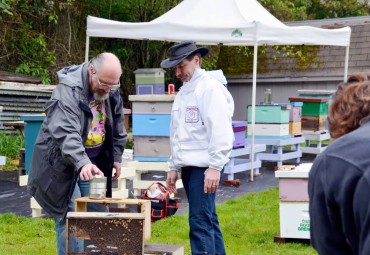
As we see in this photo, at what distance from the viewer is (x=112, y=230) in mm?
3760

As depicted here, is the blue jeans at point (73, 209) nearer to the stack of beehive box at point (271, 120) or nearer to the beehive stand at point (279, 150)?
the stack of beehive box at point (271, 120)

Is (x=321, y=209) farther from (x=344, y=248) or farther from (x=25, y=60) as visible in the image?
(x=25, y=60)

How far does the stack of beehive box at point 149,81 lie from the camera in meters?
12.5

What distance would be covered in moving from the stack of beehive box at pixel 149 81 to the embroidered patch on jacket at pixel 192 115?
7797 mm

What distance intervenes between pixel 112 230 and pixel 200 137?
1151 millimetres

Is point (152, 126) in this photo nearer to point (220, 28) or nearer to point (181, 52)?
point (220, 28)

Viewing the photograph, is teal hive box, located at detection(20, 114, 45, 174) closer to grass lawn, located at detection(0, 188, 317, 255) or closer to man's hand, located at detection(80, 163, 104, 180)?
grass lawn, located at detection(0, 188, 317, 255)

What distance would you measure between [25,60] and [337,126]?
13782mm

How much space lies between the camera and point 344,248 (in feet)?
6.64

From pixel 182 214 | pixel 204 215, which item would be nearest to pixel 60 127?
pixel 204 215

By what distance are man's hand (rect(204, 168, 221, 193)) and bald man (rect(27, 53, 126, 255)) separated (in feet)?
2.37

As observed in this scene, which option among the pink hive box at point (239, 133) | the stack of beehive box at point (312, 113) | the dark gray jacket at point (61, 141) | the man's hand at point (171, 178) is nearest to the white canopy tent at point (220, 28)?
the pink hive box at point (239, 133)

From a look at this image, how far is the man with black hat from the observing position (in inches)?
179

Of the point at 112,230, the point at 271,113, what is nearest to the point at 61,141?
the point at 112,230
